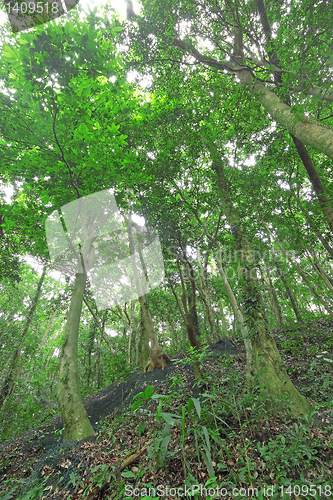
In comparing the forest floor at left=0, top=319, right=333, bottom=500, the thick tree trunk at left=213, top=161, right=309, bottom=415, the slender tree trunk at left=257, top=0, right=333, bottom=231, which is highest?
the slender tree trunk at left=257, top=0, right=333, bottom=231

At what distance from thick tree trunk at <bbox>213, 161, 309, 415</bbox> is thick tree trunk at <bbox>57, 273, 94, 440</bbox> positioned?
12.2ft

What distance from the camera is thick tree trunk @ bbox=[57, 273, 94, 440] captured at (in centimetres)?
432

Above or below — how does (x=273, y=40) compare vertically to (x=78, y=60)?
above

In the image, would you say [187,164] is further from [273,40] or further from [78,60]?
[78,60]

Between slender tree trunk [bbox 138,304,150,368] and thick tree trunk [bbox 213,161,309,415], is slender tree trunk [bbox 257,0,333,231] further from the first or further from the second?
slender tree trunk [bbox 138,304,150,368]

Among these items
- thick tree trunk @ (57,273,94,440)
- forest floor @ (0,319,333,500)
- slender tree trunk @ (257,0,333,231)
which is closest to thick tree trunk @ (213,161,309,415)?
forest floor @ (0,319,333,500)

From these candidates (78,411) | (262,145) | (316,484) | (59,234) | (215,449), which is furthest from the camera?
(59,234)

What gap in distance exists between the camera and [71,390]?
15.4 feet

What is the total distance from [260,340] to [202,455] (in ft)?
6.87

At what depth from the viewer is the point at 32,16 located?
2.87 m

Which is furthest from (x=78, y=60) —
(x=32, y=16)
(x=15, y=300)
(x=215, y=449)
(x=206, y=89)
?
(x=15, y=300)

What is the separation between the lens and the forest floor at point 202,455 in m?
1.95

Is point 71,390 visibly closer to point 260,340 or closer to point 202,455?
point 202,455

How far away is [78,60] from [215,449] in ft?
17.8
